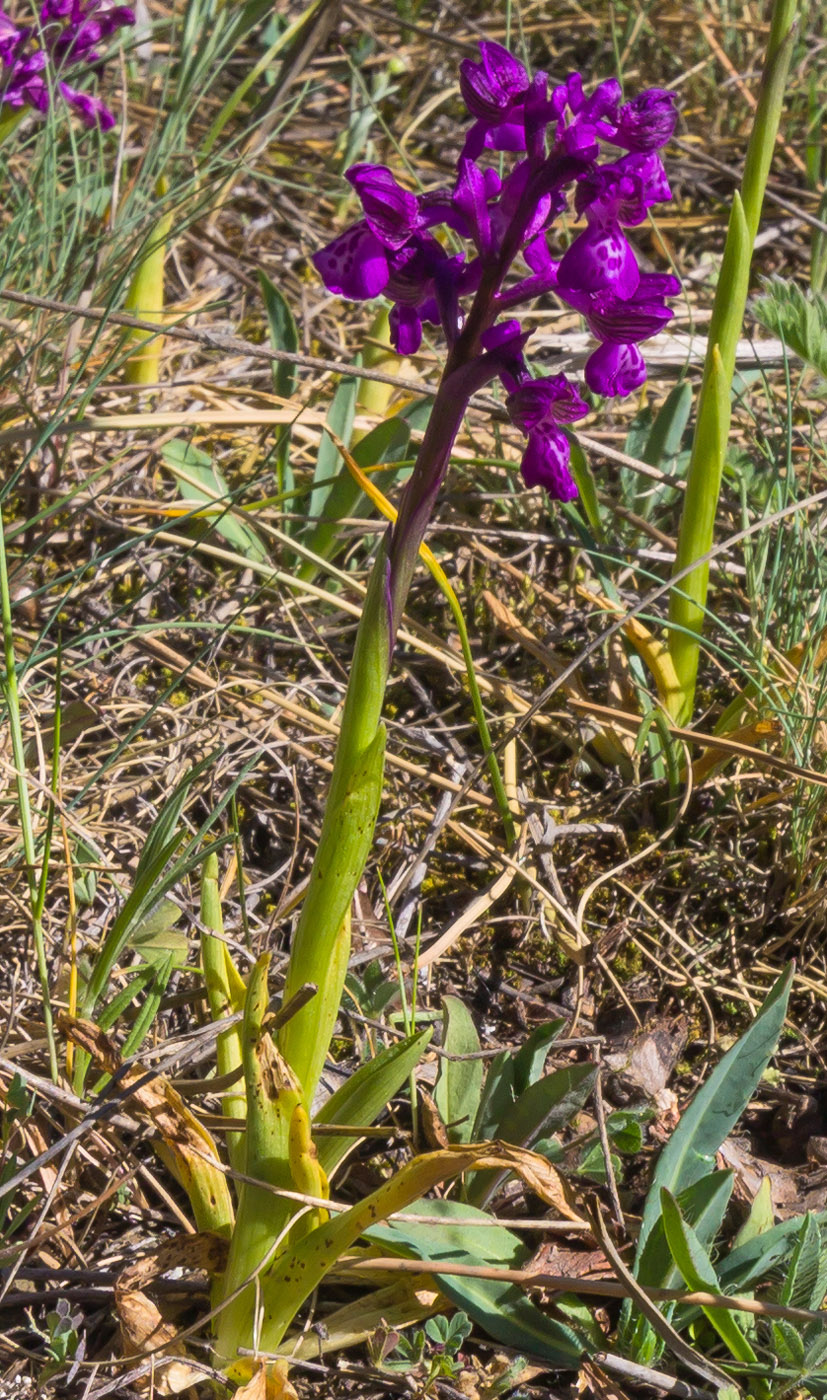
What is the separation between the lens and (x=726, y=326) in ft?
5.64

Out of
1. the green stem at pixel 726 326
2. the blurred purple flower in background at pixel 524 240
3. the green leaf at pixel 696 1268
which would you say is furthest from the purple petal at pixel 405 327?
the green leaf at pixel 696 1268

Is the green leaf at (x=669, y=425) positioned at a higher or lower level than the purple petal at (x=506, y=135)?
lower

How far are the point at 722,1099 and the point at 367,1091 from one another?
0.46 meters

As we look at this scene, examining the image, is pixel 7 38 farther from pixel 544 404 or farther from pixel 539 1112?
pixel 539 1112

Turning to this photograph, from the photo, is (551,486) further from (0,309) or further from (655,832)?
(0,309)

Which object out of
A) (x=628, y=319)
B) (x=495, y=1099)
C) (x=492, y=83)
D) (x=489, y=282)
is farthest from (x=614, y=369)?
(x=495, y=1099)

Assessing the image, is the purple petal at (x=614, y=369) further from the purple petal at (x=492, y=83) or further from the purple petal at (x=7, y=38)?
the purple petal at (x=7, y=38)

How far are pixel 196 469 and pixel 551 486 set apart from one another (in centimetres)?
112

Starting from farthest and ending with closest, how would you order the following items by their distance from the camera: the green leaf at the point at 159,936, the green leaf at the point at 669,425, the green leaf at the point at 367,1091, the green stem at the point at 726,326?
the green leaf at the point at 669,425, the green stem at the point at 726,326, the green leaf at the point at 159,936, the green leaf at the point at 367,1091

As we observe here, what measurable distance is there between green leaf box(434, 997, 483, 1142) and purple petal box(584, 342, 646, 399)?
76 centimetres

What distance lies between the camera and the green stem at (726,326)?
1.65 m

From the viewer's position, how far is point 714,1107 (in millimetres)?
1413

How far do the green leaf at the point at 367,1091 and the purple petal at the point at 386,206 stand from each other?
741mm

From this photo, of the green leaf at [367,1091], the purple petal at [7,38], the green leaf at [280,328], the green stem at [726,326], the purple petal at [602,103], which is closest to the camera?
the purple petal at [602,103]
